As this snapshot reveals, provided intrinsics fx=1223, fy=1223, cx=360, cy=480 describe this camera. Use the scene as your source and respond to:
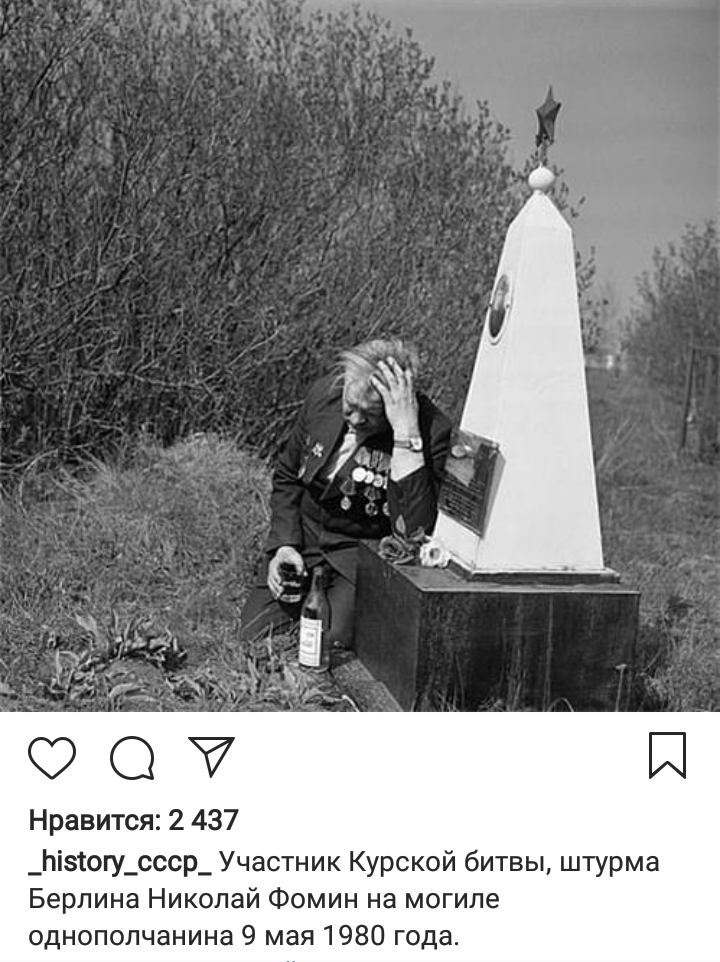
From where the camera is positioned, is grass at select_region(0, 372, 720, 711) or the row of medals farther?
the row of medals

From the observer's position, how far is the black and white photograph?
9.98 feet

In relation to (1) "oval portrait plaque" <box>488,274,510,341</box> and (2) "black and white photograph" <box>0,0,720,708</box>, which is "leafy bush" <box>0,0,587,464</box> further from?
(1) "oval portrait plaque" <box>488,274,510,341</box>

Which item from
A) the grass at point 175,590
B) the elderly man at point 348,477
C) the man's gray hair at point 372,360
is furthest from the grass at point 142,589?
the man's gray hair at point 372,360

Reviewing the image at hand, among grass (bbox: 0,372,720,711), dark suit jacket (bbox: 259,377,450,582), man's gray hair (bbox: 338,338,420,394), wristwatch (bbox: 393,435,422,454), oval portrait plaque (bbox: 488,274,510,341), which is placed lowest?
grass (bbox: 0,372,720,711)

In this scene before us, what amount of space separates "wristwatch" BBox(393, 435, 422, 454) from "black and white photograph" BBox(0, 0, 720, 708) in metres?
0.01

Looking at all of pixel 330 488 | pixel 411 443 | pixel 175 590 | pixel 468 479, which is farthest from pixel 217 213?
pixel 468 479
